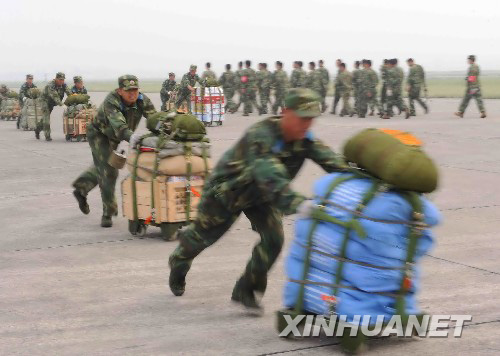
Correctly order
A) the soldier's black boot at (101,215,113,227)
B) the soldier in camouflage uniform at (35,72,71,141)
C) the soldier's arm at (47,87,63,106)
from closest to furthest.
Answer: the soldier's black boot at (101,215,113,227) < the soldier in camouflage uniform at (35,72,71,141) < the soldier's arm at (47,87,63,106)

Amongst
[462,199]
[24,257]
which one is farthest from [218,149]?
[24,257]

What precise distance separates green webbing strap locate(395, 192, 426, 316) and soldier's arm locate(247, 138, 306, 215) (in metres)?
0.68

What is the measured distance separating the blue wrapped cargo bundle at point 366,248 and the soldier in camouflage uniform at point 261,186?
216mm

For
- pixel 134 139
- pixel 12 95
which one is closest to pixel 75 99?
pixel 134 139

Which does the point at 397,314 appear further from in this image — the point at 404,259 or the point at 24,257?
the point at 24,257

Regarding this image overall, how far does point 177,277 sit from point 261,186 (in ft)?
5.30

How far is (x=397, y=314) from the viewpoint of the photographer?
541cm

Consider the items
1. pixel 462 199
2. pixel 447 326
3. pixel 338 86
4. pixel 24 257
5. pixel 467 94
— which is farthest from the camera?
pixel 338 86

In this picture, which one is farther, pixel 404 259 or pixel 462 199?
pixel 462 199

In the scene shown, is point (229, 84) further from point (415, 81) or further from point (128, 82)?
point (128, 82)

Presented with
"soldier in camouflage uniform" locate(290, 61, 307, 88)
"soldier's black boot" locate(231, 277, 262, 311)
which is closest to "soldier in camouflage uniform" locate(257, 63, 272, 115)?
"soldier in camouflage uniform" locate(290, 61, 307, 88)

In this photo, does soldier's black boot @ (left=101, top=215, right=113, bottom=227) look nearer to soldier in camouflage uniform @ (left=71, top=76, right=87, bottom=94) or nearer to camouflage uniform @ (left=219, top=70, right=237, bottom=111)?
soldier in camouflage uniform @ (left=71, top=76, right=87, bottom=94)

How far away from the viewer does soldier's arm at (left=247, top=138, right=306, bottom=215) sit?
5402 millimetres

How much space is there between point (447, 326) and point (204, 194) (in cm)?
195
